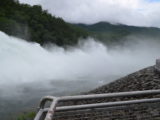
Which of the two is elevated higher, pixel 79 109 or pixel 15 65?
Result: pixel 79 109

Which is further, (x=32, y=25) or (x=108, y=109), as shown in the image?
(x=32, y=25)

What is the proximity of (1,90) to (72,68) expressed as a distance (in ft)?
78.9

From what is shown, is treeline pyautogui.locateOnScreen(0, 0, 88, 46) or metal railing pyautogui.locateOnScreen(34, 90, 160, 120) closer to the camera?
metal railing pyautogui.locateOnScreen(34, 90, 160, 120)

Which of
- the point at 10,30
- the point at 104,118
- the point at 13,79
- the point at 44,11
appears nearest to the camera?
the point at 104,118

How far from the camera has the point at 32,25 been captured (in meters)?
84.6

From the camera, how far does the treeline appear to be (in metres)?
73.4

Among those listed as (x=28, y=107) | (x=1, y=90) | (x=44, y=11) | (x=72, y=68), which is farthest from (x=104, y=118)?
(x=44, y=11)

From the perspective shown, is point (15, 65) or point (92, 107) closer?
point (92, 107)

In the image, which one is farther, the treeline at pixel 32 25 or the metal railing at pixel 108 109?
the treeline at pixel 32 25

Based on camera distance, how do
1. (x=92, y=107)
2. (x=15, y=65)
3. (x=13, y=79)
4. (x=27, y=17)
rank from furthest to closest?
(x=27, y=17) → (x=15, y=65) → (x=13, y=79) → (x=92, y=107)

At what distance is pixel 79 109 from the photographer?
4.59m

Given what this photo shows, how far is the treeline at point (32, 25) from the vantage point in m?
73.4

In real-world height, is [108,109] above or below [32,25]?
above

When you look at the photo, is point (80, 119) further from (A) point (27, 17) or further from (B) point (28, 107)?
(A) point (27, 17)
